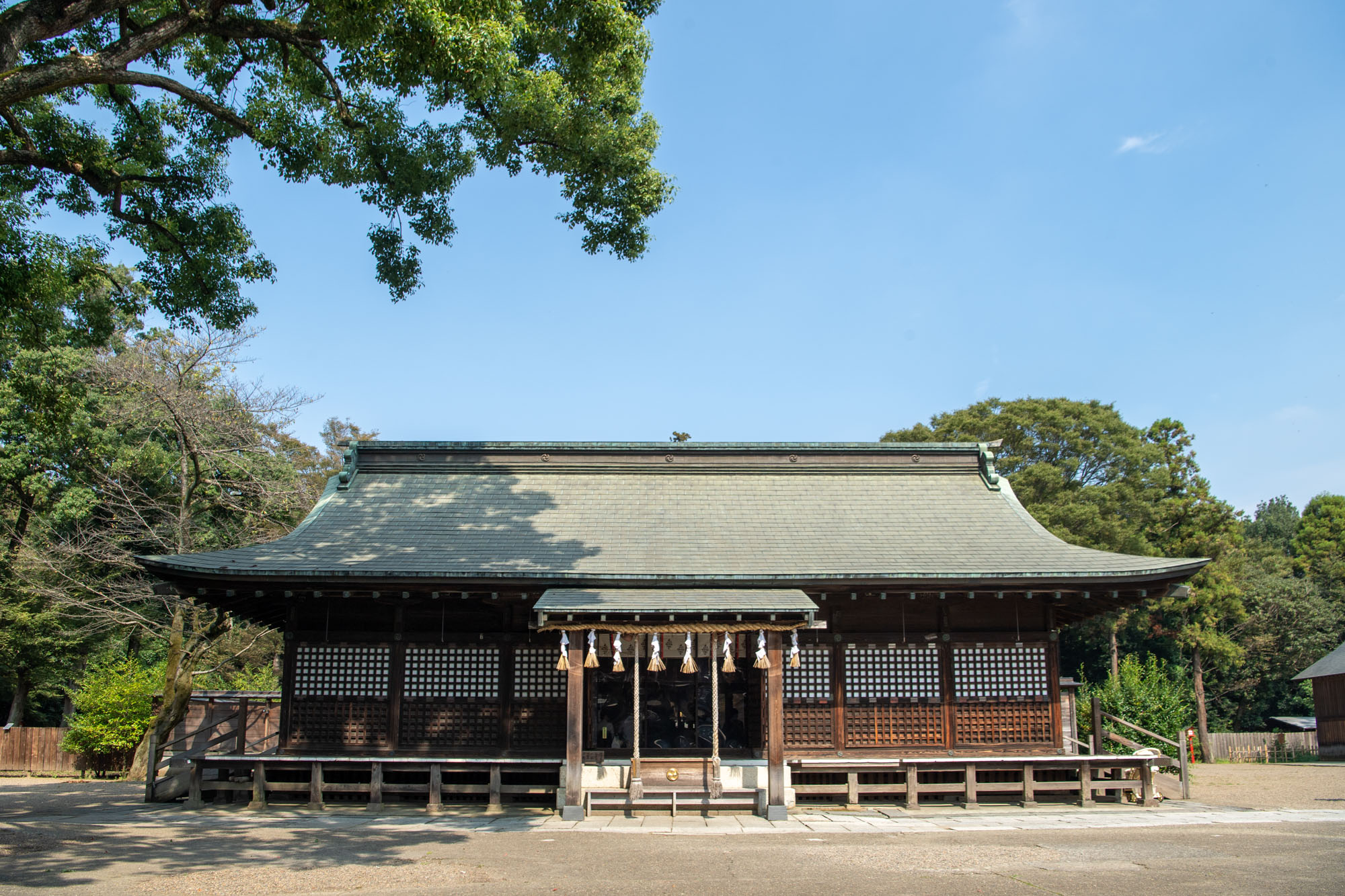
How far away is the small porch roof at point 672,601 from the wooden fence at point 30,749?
19093 millimetres

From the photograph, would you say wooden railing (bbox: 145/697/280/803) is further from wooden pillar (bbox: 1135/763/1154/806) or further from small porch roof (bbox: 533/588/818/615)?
wooden pillar (bbox: 1135/763/1154/806)

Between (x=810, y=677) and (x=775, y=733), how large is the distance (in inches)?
87.1

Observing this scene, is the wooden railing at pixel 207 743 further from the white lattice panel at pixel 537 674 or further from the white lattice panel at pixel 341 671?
the white lattice panel at pixel 537 674

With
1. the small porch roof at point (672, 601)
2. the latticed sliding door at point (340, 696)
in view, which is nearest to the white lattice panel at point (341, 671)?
the latticed sliding door at point (340, 696)

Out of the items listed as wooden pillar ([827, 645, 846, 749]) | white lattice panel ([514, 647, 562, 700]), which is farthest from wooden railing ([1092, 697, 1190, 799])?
white lattice panel ([514, 647, 562, 700])

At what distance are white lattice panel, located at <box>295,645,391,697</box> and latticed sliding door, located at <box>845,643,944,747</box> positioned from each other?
795 centimetres

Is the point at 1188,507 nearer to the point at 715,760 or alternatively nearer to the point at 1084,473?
the point at 1084,473

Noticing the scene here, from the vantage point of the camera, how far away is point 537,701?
46.9ft

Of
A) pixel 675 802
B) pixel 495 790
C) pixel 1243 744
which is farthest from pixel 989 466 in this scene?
pixel 1243 744

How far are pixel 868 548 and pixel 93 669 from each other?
21.4 metres

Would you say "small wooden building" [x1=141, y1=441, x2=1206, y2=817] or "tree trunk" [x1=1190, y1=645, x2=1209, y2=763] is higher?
"small wooden building" [x1=141, y1=441, x2=1206, y2=817]

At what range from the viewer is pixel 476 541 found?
14750 millimetres

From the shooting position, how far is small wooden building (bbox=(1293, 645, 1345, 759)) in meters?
31.1

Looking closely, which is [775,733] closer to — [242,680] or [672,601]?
[672,601]
